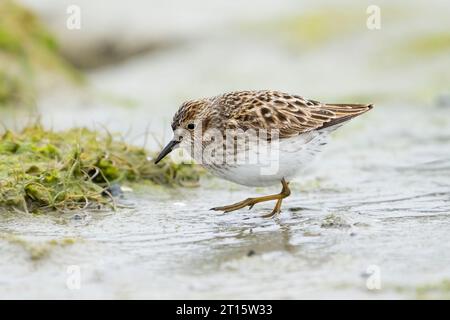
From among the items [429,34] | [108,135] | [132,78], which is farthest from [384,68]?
[108,135]

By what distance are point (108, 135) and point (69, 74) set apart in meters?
6.36

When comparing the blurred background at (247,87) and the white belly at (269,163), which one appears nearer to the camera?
the blurred background at (247,87)

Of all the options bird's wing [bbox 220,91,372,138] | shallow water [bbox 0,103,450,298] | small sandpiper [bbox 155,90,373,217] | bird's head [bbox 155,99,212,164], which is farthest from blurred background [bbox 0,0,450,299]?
bird's wing [bbox 220,91,372,138]

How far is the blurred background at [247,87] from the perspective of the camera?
562 centimetres

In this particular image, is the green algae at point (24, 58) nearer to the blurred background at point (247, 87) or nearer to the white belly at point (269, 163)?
the blurred background at point (247, 87)

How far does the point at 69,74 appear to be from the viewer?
15.0 metres

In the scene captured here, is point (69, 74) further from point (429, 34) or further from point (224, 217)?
point (224, 217)

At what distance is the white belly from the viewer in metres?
7.31

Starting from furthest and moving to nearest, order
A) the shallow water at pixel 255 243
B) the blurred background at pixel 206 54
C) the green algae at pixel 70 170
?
the blurred background at pixel 206 54 → the green algae at pixel 70 170 → the shallow water at pixel 255 243

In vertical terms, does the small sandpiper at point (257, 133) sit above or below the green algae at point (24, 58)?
below

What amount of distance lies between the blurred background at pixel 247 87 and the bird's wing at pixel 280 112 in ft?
2.55

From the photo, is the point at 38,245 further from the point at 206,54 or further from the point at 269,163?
the point at 206,54

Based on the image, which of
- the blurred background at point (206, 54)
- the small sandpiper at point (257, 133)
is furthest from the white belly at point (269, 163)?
the blurred background at point (206, 54)

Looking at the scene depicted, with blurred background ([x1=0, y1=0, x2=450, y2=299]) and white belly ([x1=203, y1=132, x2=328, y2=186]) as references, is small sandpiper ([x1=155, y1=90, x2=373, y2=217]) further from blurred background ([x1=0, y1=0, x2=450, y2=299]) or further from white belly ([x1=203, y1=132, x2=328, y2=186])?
blurred background ([x1=0, y1=0, x2=450, y2=299])
